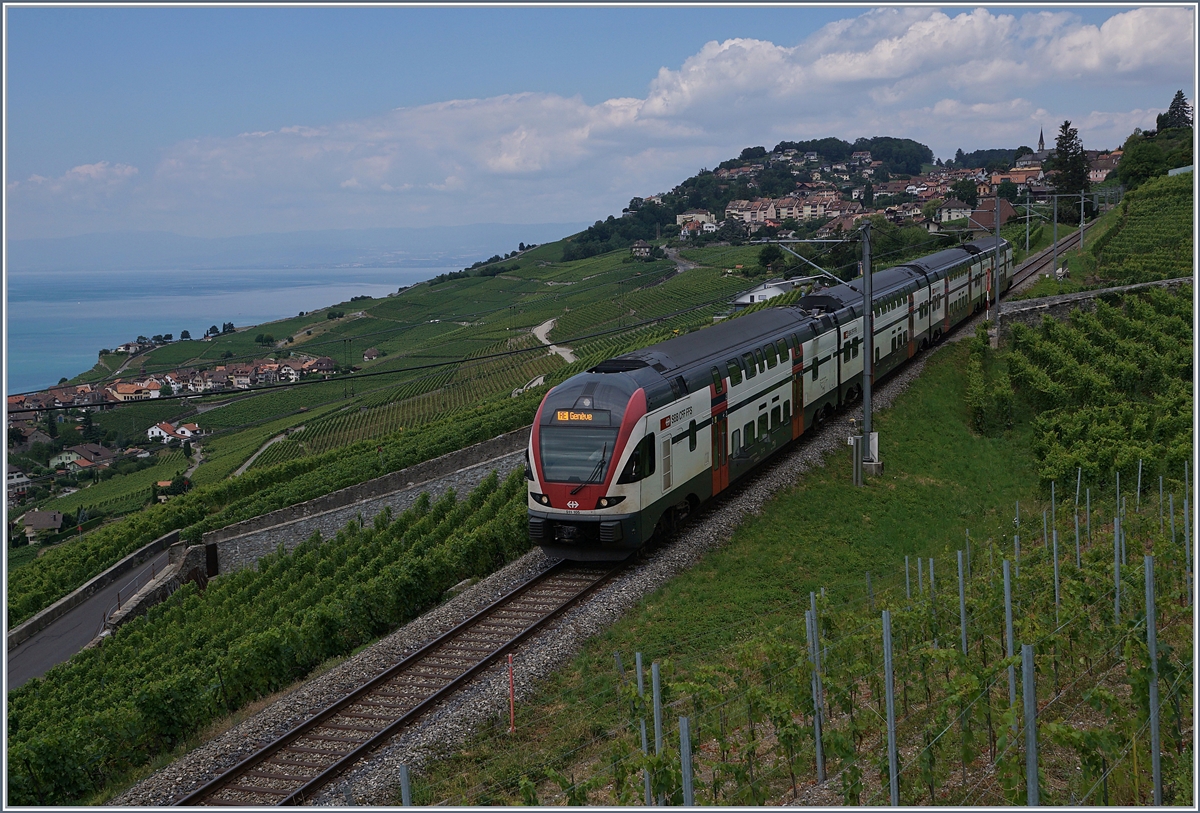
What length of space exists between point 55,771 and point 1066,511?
68.5ft

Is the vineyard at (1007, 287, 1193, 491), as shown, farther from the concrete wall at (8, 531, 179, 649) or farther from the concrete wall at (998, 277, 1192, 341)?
the concrete wall at (8, 531, 179, 649)

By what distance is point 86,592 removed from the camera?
45844 mm

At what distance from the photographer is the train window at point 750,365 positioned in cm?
2412

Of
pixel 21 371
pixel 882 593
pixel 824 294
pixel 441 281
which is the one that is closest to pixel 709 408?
pixel 882 593

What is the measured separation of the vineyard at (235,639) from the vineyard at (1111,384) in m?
15.1

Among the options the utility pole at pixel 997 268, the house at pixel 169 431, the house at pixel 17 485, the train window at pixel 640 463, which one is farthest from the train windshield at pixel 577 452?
the house at pixel 17 485

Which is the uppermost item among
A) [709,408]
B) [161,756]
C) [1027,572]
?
[709,408]

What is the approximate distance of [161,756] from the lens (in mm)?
15062

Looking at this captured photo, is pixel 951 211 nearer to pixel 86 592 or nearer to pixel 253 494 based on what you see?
pixel 253 494

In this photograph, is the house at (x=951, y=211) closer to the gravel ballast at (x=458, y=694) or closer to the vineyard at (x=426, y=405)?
the vineyard at (x=426, y=405)

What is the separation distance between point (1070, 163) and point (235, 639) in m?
112

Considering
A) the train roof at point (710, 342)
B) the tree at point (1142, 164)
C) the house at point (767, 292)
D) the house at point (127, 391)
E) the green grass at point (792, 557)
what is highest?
the tree at point (1142, 164)

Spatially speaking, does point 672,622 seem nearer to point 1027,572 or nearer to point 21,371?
point 1027,572

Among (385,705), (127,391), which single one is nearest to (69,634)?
(385,705)
